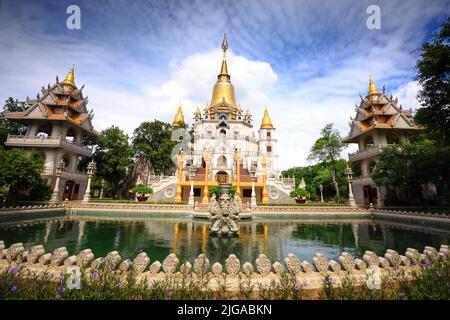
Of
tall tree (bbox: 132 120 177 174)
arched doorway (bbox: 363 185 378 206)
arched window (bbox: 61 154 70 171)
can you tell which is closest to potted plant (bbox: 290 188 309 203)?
arched doorway (bbox: 363 185 378 206)

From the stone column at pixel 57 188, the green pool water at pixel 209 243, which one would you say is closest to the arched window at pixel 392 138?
the green pool water at pixel 209 243

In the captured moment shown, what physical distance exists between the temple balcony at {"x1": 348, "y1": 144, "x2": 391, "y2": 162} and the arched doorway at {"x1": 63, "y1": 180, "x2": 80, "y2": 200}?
3901cm

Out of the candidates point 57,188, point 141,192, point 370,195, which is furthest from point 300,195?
point 57,188

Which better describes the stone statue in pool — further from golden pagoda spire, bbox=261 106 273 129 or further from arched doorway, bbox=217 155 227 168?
golden pagoda spire, bbox=261 106 273 129

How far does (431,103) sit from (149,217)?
80.7 ft

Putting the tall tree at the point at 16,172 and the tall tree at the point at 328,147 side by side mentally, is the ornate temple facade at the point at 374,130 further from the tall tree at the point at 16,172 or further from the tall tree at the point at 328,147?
the tall tree at the point at 16,172

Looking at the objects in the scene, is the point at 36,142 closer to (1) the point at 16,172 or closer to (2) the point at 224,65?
(1) the point at 16,172

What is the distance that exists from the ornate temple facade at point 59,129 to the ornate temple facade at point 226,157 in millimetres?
10577

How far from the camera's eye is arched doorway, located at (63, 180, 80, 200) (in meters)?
27.2

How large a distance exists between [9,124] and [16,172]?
18.8 m

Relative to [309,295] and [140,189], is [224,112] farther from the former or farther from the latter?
[309,295]

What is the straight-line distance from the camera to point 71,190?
28109 millimetres

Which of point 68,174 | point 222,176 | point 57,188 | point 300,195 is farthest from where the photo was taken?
point 222,176

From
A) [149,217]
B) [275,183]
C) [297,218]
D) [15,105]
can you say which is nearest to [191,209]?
[149,217]
